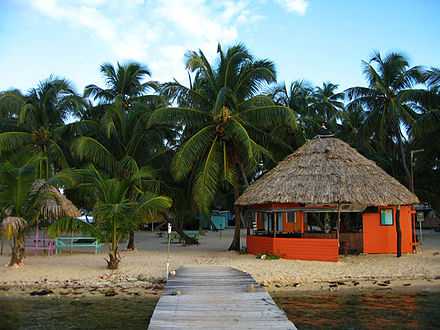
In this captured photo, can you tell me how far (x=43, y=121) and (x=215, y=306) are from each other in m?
16.3

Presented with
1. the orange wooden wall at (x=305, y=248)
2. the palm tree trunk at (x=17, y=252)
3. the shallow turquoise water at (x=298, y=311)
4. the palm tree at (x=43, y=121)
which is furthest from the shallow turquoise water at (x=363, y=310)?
the palm tree at (x=43, y=121)

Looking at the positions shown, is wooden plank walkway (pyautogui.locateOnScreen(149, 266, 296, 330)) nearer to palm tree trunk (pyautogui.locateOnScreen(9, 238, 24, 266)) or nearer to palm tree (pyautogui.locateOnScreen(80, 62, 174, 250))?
palm tree trunk (pyautogui.locateOnScreen(9, 238, 24, 266))

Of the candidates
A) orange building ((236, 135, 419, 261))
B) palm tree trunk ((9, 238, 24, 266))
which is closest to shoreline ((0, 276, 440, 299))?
palm tree trunk ((9, 238, 24, 266))

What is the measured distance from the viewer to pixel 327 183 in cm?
1553

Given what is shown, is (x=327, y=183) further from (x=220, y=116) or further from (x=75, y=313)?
(x=75, y=313)

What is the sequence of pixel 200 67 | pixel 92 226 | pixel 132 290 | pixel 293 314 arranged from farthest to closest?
pixel 200 67, pixel 92 226, pixel 132 290, pixel 293 314

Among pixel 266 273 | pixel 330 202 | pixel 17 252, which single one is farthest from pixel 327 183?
pixel 17 252

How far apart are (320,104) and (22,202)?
692 inches

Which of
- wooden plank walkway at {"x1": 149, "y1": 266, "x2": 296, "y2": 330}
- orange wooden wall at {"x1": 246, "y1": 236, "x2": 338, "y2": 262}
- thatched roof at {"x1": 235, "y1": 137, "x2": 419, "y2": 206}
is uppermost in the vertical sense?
thatched roof at {"x1": 235, "y1": 137, "x2": 419, "y2": 206}

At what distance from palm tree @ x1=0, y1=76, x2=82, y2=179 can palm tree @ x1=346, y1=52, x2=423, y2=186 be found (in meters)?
15.2

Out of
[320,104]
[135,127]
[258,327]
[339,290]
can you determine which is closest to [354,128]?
[320,104]

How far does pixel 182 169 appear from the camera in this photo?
55.6 feet

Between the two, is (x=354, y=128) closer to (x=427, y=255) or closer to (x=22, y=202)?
(x=427, y=255)

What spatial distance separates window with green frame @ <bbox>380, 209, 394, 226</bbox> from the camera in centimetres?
1666
